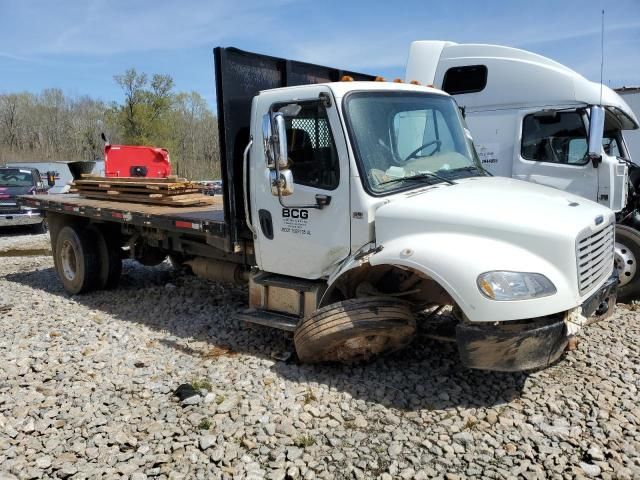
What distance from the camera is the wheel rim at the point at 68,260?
7.71 m

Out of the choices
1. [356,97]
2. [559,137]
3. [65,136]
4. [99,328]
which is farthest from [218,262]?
[65,136]

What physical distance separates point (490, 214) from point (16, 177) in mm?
15204

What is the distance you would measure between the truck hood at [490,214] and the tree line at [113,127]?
28.8 metres

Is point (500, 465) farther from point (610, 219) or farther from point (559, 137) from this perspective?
point (559, 137)

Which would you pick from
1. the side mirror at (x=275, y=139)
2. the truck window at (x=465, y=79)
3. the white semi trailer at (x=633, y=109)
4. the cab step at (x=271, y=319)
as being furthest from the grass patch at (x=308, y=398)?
the white semi trailer at (x=633, y=109)

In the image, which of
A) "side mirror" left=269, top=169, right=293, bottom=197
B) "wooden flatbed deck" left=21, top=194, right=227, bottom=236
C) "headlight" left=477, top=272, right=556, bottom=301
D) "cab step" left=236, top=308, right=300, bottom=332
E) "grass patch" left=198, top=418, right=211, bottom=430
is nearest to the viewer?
"headlight" left=477, top=272, right=556, bottom=301

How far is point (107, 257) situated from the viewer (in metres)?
7.54

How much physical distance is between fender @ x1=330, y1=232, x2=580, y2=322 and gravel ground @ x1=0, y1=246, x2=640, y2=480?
771 mm

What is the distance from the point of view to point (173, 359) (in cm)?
502

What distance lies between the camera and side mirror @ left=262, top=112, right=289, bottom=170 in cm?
416

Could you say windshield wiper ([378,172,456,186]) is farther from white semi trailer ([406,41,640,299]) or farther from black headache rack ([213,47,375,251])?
white semi trailer ([406,41,640,299])

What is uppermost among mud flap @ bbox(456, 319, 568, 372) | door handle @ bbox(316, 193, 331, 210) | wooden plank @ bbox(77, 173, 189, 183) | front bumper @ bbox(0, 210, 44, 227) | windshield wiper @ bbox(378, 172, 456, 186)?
windshield wiper @ bbox(378, 172, 456, 186)

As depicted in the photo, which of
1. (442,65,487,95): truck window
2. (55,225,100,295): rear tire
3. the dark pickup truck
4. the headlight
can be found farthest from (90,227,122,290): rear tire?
the dark pickup truck

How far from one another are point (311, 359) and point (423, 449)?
50.3 inches
